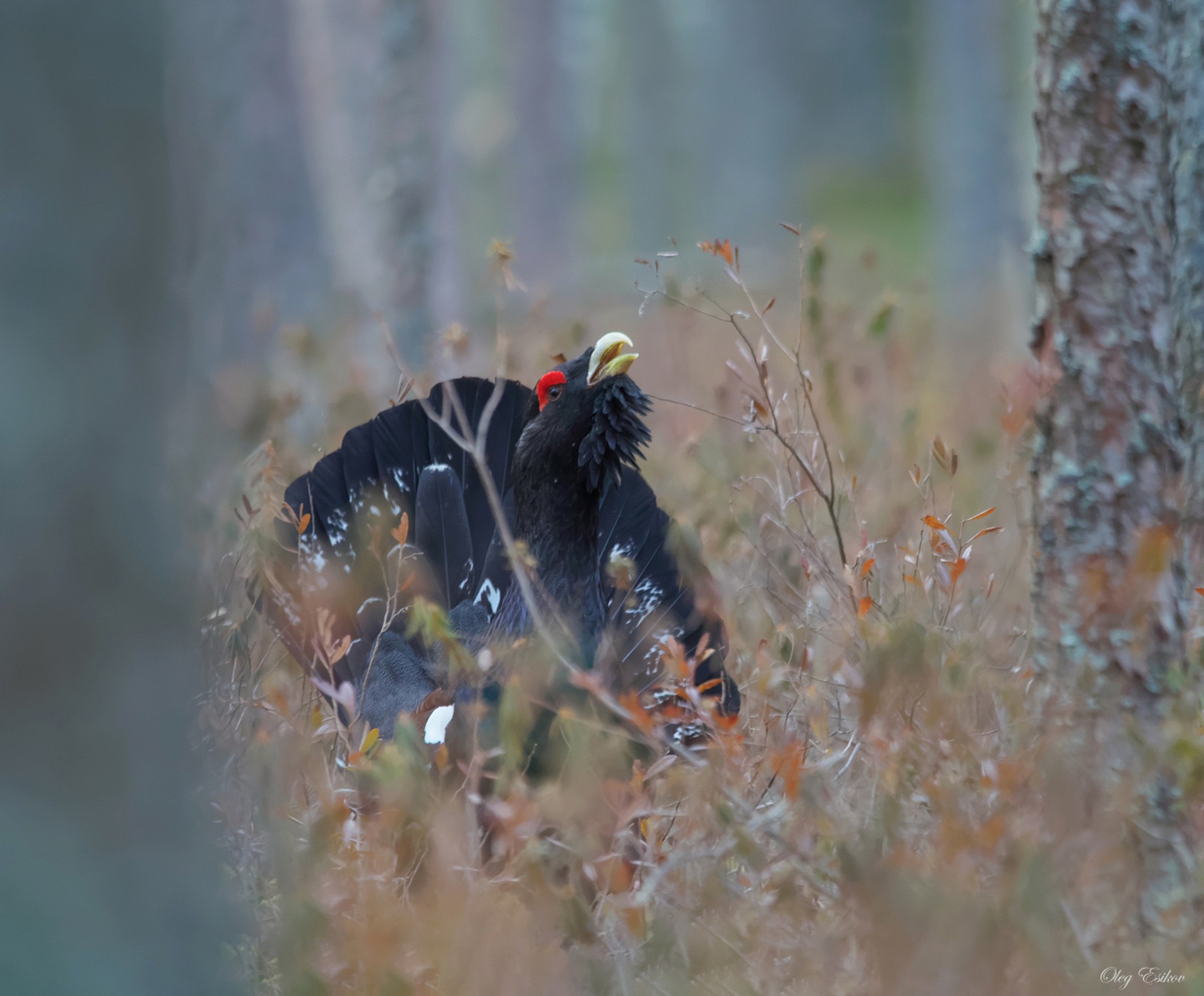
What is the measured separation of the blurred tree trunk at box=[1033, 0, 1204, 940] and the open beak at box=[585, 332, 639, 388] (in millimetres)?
1354

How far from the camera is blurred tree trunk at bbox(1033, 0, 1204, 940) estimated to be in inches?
96.3

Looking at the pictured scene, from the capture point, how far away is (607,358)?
11.8 ft

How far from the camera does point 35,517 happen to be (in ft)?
3.68

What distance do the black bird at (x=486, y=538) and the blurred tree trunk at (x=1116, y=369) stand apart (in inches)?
48.2

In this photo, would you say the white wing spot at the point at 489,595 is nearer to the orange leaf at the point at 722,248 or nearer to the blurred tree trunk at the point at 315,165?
the orange leaf at the point at 722,248

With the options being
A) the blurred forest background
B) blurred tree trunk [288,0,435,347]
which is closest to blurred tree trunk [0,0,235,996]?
the blurred forest background

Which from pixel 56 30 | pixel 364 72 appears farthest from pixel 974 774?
pixel 364 72

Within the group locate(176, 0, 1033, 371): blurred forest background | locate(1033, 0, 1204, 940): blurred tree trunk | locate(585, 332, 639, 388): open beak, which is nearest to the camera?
locate(1033, 0, 1204, 940): blurred tree trunk

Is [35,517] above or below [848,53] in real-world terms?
below

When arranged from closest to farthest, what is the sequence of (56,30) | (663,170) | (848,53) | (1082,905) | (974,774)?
(56,30) < (1082,905) < (974,774) < (663,170) < (848,53)

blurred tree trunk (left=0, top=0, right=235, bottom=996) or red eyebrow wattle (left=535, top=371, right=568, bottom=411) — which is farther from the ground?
blurred tree trunk (left=0, top=0, right=235, bottom=996)

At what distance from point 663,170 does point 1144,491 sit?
28.3 metres

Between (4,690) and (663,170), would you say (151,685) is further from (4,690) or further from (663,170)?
(663,170)

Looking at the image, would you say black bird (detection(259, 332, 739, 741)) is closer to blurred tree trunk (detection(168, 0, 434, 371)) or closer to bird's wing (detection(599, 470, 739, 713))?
bird's wing (detection(599, 470, 739, 713))
